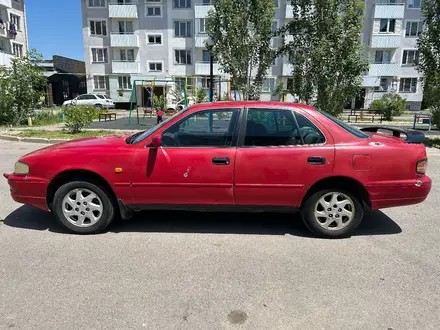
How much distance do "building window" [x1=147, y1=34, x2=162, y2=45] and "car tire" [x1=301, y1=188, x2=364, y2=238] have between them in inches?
1361

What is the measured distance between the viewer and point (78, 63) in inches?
1937

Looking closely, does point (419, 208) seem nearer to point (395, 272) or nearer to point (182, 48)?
point (395, 272)

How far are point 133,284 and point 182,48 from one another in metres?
34.8

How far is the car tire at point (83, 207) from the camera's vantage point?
4004 millimetres

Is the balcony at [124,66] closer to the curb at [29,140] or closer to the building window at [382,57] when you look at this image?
the curb at [29,140]

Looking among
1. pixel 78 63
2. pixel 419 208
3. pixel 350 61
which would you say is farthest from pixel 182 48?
pixel 419 208

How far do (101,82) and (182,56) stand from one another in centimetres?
931

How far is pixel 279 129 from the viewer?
13.1 feet

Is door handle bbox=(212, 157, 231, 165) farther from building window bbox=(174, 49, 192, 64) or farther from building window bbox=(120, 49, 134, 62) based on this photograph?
building window bbox=(120, 49, 134, 62)

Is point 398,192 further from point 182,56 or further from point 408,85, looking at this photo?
point 408,85

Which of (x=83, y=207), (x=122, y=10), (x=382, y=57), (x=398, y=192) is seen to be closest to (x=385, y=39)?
(x=382, y=57)

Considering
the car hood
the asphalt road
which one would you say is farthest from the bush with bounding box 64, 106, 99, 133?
the car hood

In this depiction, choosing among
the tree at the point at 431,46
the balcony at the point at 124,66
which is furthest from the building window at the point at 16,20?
the tree at the point at 431,46

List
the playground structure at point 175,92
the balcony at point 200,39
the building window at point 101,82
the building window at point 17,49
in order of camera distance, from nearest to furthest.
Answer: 1. the playground structure at point 175,92
2. the balcony at point 200,39
3. the building window at point 101,82
4. the building window at point 17,49
